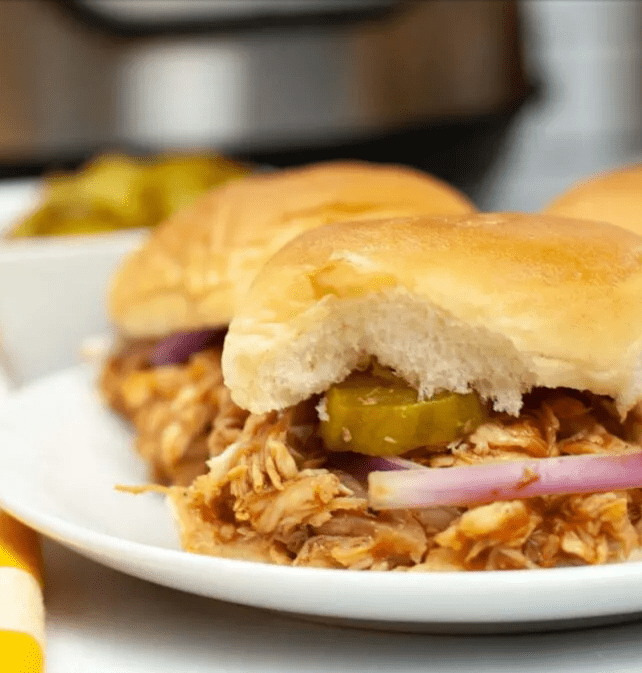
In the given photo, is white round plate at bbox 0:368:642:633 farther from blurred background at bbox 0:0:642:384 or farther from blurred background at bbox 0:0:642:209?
blurred background at bbox 0:0:642:209

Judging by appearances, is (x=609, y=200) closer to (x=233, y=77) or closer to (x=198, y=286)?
(x=198, y=286)

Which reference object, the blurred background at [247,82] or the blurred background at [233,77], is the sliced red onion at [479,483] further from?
the blurred background at [233,77]

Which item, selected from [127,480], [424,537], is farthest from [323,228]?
[127,480]

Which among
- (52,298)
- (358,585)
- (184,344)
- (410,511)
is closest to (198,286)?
(184,344)

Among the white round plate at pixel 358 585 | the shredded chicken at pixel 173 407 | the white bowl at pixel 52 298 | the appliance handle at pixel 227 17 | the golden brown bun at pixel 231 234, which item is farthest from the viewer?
the appliance handle at pixel 227 17

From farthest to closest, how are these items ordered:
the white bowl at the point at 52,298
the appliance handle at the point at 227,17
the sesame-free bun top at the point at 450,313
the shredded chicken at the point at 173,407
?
the appliance handle at the point at 227,17 < the white bowl at the point at 52,298 < the shredded chicken at the point at 173,407 < the sesame-free bun top at the point at 450,313

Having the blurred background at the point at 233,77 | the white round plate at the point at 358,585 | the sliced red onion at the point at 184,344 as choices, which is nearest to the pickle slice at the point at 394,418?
the white round plate at the point at 358,585

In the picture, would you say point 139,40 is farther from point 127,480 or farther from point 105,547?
point 105,547
